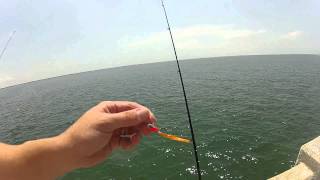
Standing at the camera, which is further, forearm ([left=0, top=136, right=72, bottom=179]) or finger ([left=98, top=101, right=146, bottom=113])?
finger ([left=98, top=101, right=146, bottom=113])

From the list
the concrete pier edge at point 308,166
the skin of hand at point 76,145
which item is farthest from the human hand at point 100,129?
the concrete pier edge at point 308,166

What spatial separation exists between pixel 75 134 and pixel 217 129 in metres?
20.7

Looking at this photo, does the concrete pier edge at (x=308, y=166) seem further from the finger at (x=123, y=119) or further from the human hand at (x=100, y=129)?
the finger at (x=123, y=119)

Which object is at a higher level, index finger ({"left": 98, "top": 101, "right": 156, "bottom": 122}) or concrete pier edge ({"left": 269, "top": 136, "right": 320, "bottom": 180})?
index finger ({"left": 98, "top": 101, "right": 156, "bottom": 122})

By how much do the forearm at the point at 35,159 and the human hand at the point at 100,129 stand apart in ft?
0.27

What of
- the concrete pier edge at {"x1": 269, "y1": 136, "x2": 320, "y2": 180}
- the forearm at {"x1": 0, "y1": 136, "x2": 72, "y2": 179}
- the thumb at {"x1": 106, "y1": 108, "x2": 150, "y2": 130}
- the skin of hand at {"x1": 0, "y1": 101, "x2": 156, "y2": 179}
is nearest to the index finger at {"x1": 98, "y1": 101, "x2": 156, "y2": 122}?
the skin of hand at {"x1": 0, "y1": 101, "x2": 156, "y2": 179}

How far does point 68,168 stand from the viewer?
2.78 m

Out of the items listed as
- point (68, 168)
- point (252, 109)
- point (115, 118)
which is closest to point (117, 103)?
point (115, 118)

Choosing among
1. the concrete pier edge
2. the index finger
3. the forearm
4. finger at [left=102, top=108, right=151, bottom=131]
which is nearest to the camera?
the forearm

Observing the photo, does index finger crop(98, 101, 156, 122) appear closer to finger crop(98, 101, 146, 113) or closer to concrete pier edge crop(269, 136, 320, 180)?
finger crop(98, 101, 146, 113)

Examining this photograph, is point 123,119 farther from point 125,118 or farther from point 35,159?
point 35,159

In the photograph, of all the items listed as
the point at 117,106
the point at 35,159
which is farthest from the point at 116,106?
the point at 35,159

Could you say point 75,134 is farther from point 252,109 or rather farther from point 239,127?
point 252,109

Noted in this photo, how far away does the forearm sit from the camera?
2388mm
